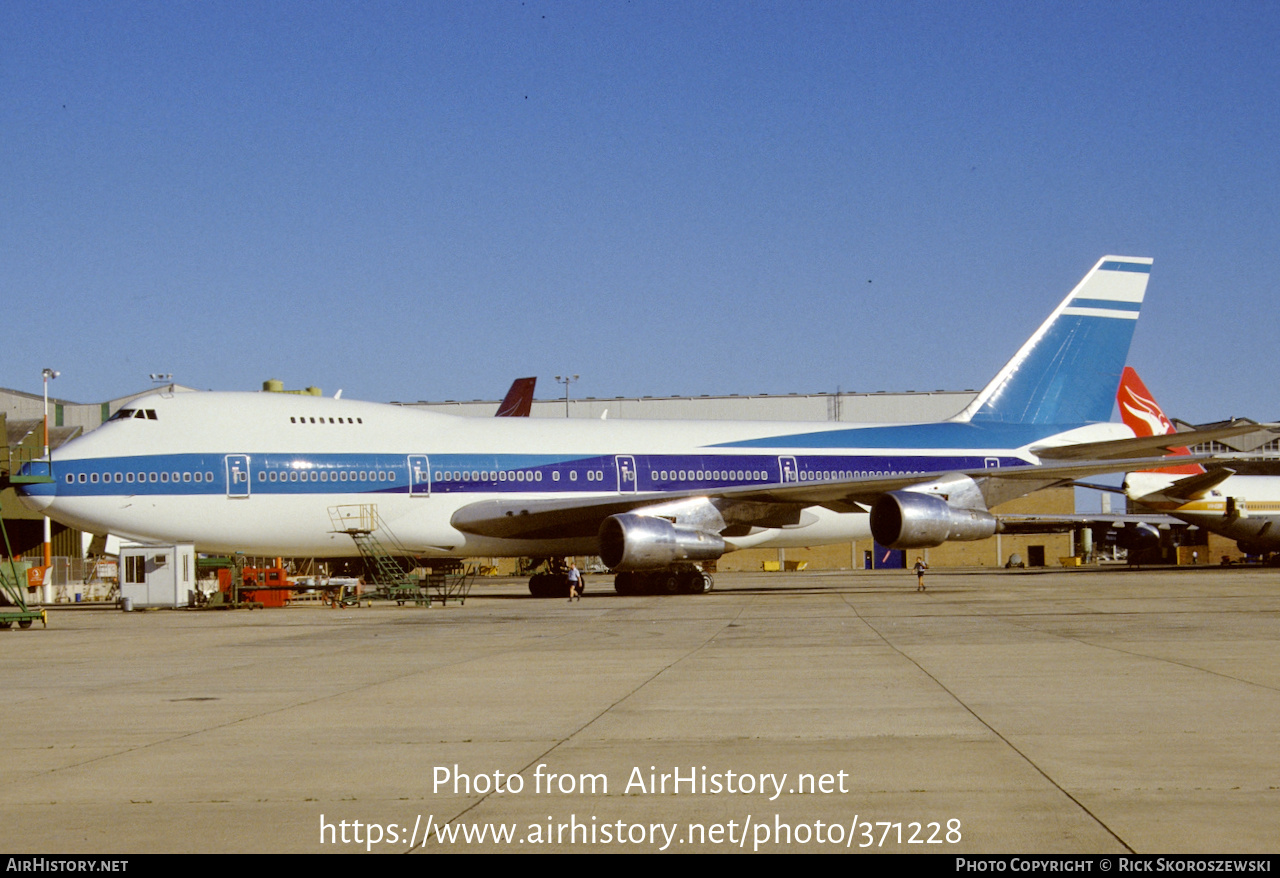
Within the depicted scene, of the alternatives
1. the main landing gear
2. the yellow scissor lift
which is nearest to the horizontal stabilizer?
the main landing gear

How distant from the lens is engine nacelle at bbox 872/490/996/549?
95.8ft

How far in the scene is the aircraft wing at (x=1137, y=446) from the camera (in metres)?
27.8

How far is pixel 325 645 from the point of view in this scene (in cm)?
1778

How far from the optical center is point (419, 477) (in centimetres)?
2980

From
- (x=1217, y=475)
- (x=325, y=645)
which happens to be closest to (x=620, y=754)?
(x=325, y=645)

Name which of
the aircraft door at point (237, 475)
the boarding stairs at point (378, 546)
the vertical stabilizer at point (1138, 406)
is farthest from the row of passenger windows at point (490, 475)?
the vertical stabilizer at point (1138, 406)

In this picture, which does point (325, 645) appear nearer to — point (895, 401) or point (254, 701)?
point (254, 701)

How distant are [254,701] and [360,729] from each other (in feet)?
7.83

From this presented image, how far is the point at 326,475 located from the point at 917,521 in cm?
1369

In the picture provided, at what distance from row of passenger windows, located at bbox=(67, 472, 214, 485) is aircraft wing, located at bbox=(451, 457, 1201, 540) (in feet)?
19.4

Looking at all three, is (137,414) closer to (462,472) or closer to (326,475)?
(326,475)

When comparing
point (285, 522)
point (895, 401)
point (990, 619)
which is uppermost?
point (895, 401)

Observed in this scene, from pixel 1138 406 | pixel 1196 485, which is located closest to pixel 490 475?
pixel 1138 406

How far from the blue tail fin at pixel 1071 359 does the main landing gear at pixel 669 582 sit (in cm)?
972
